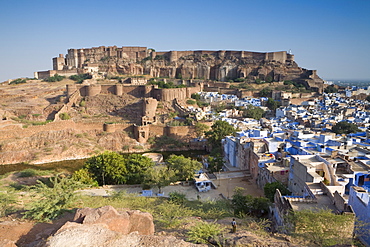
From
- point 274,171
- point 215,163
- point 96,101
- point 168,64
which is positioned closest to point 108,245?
point 274,171

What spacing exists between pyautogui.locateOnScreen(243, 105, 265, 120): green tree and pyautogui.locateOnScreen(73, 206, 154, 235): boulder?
2689 cm

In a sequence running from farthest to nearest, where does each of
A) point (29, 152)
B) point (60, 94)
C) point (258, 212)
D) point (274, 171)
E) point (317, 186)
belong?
point (60, 94), point (29, 152), point (274, 171), point (258, 212), point (317, 186)

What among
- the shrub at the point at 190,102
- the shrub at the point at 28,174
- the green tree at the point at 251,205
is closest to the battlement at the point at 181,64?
the shrub at the point at 190,102

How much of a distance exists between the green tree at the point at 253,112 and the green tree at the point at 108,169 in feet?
62.0

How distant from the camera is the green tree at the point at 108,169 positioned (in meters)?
15.8

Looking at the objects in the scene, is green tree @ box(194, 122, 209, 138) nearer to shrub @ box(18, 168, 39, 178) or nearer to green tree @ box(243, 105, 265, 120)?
green tree @ box(243, 105, 265, 120)

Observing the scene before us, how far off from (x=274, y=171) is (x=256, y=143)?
3244mm

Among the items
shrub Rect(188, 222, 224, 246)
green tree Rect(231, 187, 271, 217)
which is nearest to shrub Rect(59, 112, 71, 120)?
green tree Rect(231, 187, 271, 217)

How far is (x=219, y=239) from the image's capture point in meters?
5.50

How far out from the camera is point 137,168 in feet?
52.6

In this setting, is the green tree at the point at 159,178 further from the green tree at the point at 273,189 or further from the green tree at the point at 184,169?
the green tree at the point at 273,189

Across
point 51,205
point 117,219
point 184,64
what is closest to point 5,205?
point 51,205

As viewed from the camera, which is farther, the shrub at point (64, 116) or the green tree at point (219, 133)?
the shrub at point (64, 116)

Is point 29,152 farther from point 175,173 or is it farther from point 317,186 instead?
point 317,186
